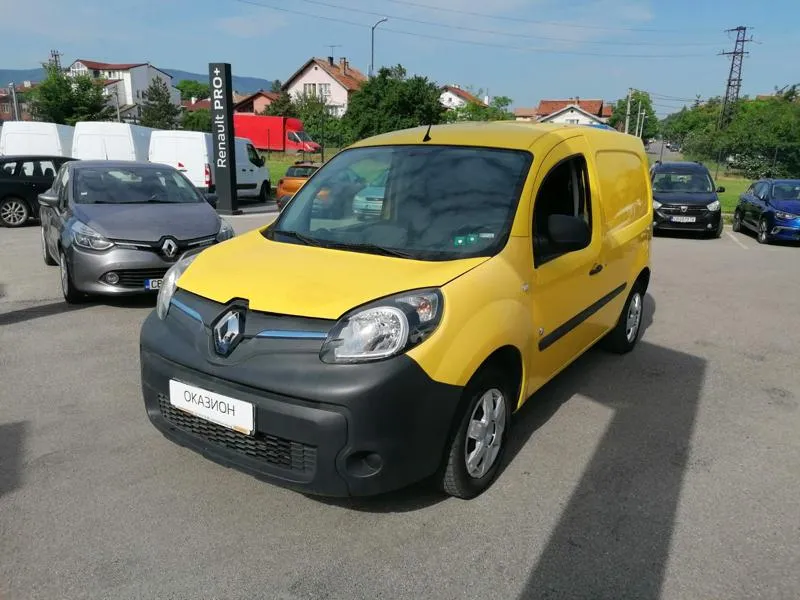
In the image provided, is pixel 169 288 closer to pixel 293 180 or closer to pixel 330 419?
pixel 330 419

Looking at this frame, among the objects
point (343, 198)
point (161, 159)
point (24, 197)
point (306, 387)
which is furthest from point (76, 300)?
point (161, 159)

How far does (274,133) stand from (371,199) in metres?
45.3

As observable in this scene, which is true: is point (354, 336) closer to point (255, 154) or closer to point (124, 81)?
point (255, 154)

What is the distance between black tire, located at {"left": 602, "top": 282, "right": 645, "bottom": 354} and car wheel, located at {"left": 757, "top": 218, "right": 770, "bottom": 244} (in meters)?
10.4

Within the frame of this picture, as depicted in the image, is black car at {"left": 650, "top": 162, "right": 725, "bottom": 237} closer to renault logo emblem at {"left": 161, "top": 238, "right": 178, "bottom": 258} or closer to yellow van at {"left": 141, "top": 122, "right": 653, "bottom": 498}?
renault logo emblem at {"left": 161, "top": 238, "right": 178, "bottom": 258}

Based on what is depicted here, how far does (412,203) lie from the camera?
3.62 metres

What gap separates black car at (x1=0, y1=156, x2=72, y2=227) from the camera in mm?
13414

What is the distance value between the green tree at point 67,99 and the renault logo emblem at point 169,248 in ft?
152

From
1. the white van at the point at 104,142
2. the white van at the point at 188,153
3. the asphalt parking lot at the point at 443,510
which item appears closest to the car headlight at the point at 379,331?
the asphalt parking lot at the point at 443,510

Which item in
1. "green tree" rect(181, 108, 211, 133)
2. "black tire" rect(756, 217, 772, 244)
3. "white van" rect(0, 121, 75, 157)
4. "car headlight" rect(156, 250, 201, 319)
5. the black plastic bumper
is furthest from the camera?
"green tree" rect(181, 108, 211, 133)

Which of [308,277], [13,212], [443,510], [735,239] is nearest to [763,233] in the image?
[735,239]

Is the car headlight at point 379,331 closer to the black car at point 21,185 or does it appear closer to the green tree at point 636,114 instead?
the black car at point 21,185

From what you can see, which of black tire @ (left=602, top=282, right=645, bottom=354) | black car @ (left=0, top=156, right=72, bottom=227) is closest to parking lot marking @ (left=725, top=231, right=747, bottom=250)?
black tire @ (left=602, top=282, right=645, bottom=354)

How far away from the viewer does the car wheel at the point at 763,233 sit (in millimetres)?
14195
